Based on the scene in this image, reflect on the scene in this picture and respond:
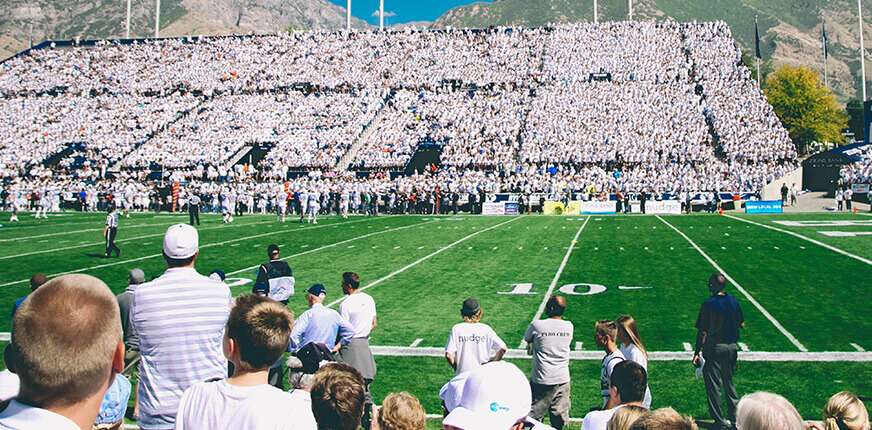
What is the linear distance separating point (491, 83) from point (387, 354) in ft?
172

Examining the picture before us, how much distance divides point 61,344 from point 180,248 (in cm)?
286

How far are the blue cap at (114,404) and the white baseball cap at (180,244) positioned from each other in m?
1.06

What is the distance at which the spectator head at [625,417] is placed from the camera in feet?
12.1

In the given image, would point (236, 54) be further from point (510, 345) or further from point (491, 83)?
point (510, 345)

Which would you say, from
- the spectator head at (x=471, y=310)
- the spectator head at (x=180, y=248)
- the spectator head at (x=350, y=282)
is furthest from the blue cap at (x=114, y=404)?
the spectator head at (x=471, y=310)

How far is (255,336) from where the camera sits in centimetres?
340

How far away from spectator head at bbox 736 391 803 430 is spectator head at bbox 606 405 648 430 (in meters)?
0.45

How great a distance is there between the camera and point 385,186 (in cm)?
4662

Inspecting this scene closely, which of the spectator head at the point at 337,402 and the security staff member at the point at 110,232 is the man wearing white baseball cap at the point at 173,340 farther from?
the security staff member at the point at 110,232

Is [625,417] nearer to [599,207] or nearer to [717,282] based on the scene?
[717,282]

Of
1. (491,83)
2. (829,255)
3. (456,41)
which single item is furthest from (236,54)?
(829,255)

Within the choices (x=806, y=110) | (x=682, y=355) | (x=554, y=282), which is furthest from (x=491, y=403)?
(x=806, y=110)

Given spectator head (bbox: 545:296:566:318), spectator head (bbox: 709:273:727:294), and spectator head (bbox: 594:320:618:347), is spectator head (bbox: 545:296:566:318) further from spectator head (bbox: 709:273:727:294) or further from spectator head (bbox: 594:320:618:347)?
spectator head (bbox: 709:273:727:294)

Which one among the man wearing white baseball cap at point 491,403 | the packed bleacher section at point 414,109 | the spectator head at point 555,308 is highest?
the packed bleacher section at point 414,109
